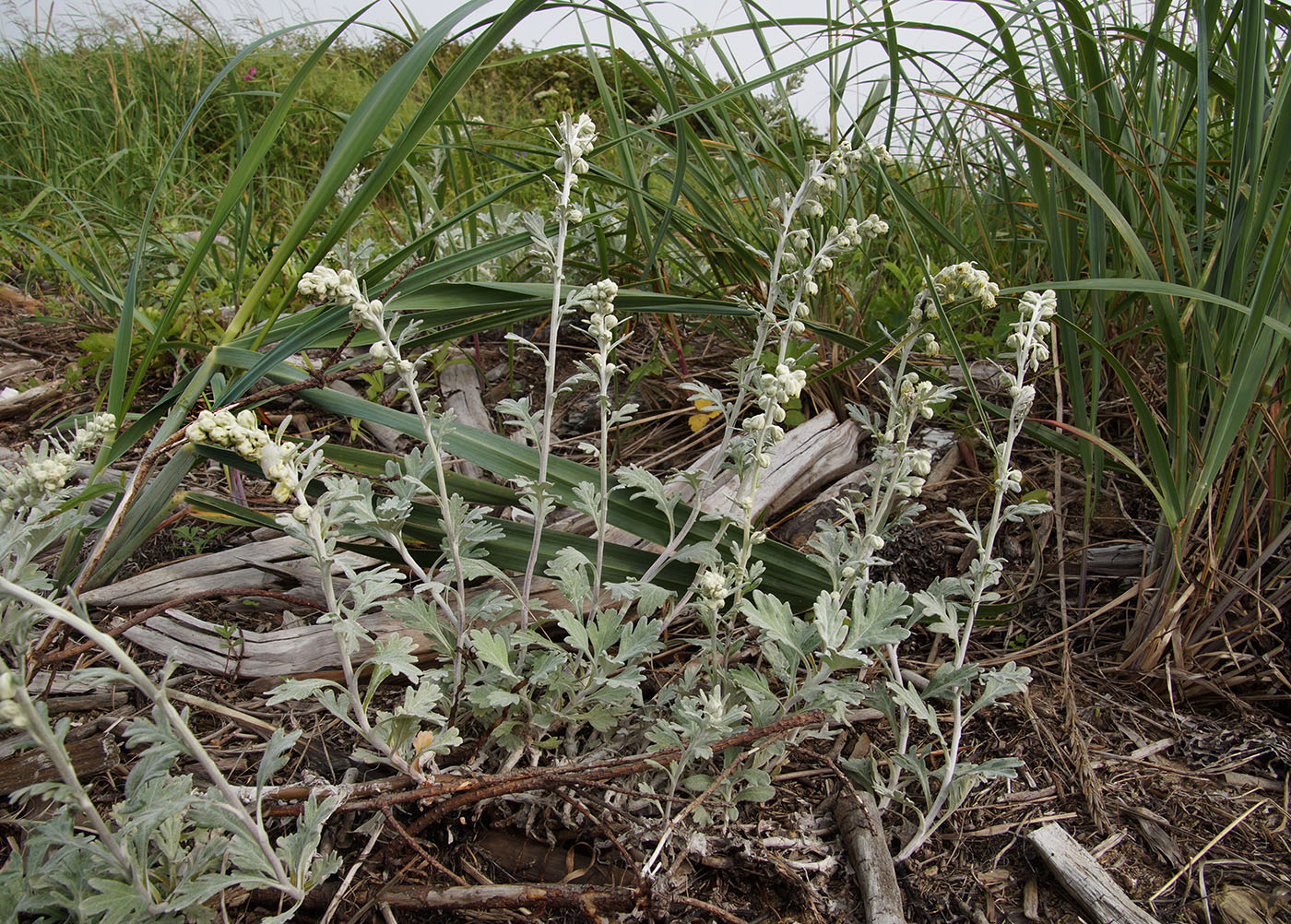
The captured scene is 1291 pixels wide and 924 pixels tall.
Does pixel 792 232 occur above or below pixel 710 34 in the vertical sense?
below

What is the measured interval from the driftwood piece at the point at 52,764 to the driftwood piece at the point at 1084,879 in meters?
→ 1.82

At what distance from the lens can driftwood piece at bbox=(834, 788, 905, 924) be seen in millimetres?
1283

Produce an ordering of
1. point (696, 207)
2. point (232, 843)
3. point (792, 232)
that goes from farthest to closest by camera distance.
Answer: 1. point (696, 207)
2. point (792, 232)
3. point (232, 843)

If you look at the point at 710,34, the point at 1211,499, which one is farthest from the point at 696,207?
the point at 1211,499

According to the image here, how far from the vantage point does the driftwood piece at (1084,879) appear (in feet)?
4.22

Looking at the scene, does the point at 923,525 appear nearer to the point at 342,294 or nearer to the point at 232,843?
the point at 342,294

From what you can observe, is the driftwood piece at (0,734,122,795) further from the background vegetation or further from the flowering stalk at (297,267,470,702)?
the flowering stalk at (297,267,470,702)

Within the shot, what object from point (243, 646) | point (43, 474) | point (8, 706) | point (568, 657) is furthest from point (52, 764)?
point (568, 657)

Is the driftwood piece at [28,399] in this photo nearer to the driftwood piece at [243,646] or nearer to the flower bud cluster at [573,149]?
the driftwood piece at [243,646]

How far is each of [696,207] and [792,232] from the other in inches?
33.9

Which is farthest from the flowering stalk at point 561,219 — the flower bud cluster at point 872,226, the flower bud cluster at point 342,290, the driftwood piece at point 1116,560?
the driftwood piece at point 1116,560

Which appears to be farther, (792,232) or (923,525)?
(923,525)

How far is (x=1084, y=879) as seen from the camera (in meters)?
1.33

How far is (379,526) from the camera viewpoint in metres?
1.35
